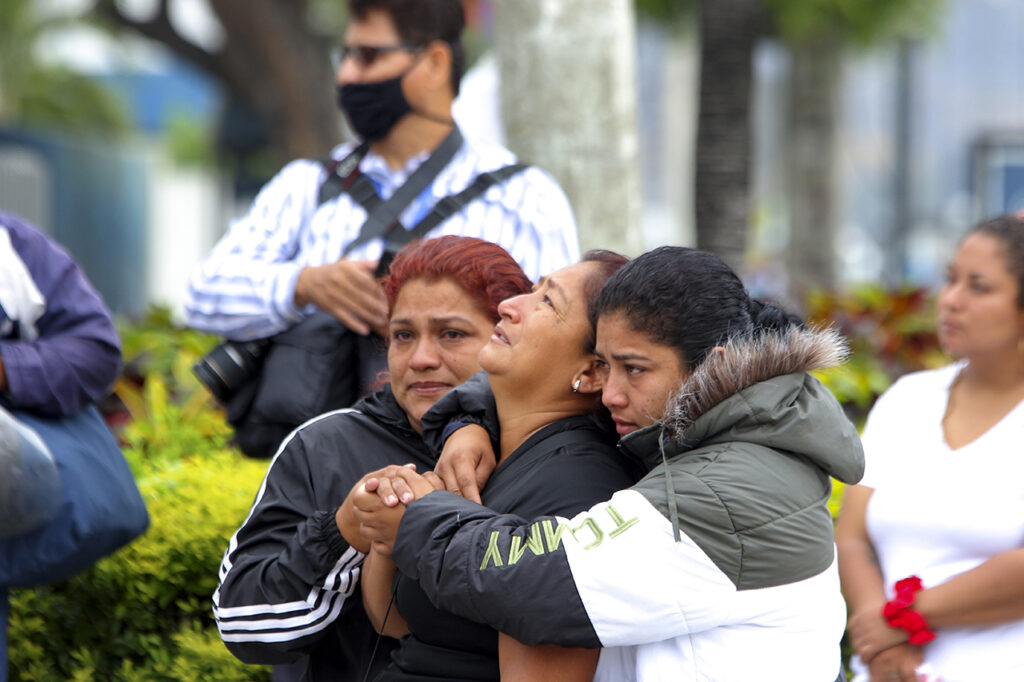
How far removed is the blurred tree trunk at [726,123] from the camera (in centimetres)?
695

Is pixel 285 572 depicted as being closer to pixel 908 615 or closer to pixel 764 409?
pixel 764 409

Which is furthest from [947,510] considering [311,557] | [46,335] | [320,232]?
[46,335]

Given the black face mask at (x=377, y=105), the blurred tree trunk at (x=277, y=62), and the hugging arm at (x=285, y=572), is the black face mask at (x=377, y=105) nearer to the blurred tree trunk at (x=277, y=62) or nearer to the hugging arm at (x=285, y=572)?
the hugging arm at (x=285, y=572)

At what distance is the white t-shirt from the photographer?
2.87m

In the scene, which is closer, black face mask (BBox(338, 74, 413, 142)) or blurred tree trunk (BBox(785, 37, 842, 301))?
black face mask (BBox(338, 74, 413, 142))

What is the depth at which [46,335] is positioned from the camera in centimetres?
321

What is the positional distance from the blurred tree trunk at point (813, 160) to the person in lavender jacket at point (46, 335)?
9.63m

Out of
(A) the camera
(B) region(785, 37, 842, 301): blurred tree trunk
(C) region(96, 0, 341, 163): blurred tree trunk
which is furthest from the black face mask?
(B) region(785, 37, 842, 301): blurred tree trunk

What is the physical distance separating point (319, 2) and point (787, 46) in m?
5.98

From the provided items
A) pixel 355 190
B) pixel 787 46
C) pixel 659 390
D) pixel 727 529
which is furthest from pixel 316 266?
pixel 787 46

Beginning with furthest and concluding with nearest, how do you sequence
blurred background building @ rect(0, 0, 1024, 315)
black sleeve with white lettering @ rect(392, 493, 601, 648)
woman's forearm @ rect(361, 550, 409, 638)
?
blurred background building @ rect(0, 0, 1024, 315)
woman's forearm @ rect(361, 550, 409, 638)
black sleeve with white lettering @ rect(392, 493, 601, 648)

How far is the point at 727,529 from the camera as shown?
2000 millimetres

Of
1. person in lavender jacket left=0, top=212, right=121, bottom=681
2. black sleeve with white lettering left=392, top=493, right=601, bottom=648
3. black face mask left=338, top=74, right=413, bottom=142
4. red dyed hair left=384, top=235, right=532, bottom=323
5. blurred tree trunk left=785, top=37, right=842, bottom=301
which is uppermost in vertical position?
black face mask left=338, top=74, right=413, bottom=142

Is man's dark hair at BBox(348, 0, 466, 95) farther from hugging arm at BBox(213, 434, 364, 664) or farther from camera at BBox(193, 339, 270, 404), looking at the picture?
hugging arm at BBox(213, 434, 364, 664)
